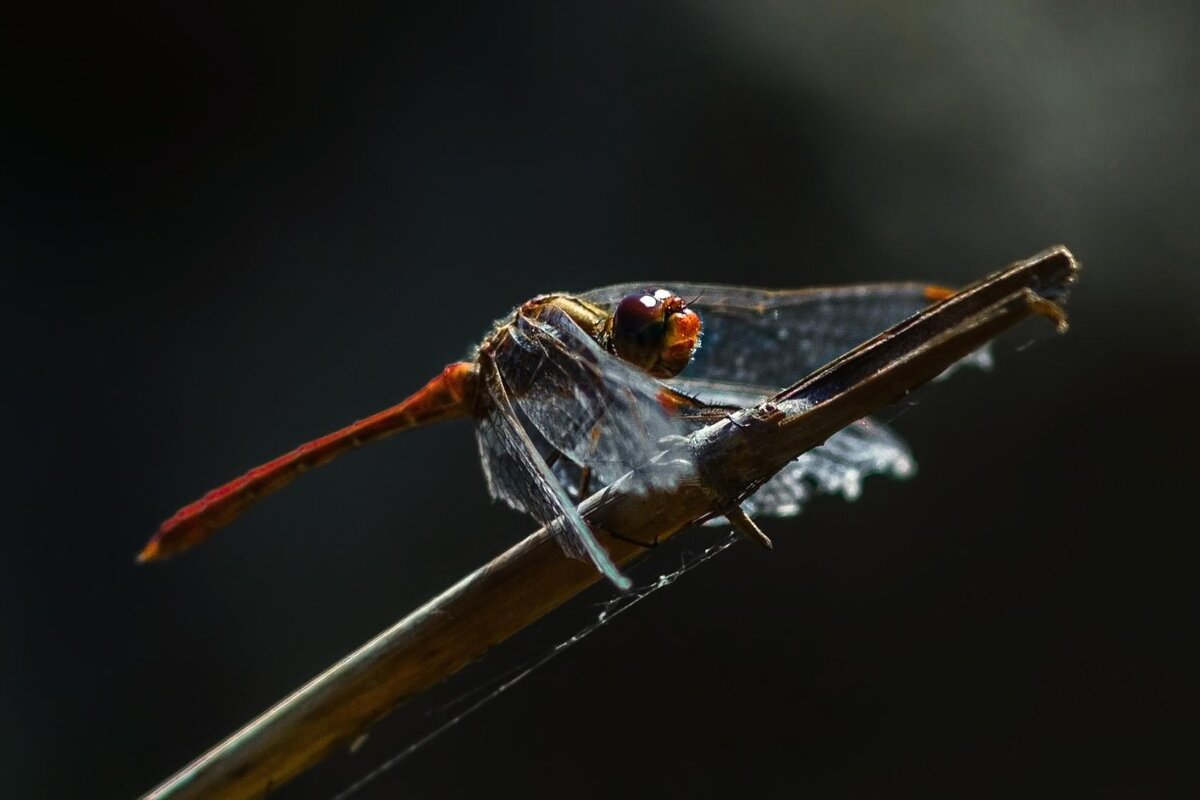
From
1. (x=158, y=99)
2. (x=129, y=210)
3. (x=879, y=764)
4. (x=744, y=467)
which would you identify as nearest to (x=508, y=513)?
(x=879, y=764)

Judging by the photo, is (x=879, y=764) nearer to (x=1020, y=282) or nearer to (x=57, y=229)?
(x=1020, y=282)

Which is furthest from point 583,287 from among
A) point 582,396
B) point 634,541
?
point 634,541

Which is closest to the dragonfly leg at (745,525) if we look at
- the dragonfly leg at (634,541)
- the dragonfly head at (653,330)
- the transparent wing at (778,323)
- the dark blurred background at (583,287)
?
the dragonfly leg at (634,541)

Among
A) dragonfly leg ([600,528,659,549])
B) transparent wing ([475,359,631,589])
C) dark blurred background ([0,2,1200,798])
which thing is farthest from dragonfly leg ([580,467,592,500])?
dark blurred background ([0,2,1200,798])

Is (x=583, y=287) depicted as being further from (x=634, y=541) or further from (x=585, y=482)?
(x=634, y=541)

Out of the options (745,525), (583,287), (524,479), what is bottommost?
(745,525)

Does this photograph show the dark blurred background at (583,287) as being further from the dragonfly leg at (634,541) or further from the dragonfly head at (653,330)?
the dragonfly leg at (634,541)
